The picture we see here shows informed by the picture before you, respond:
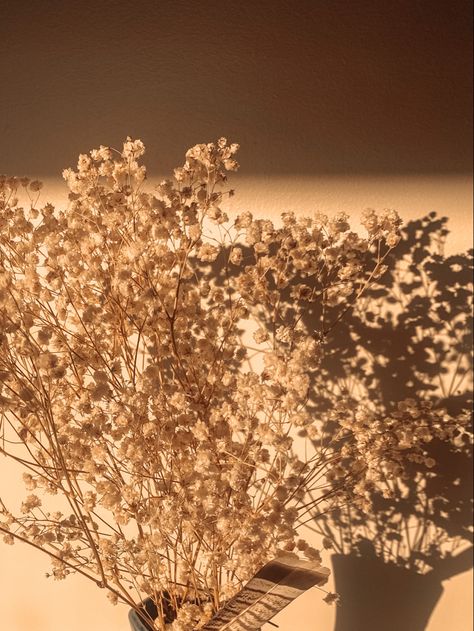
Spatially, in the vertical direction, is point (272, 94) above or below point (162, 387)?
above

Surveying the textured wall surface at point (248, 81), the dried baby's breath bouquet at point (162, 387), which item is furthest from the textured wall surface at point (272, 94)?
the dried baby's breath bouquet at point (162, 387)

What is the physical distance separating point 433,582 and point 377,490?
249mm

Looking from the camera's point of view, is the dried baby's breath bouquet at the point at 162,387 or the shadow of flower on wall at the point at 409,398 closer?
the dried baby's breath bouquet at the point at 162,387

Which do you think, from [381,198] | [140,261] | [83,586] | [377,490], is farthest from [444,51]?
[83,586]

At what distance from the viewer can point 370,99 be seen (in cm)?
145

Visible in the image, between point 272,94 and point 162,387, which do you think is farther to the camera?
point 272,94

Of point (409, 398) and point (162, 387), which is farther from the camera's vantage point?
point (409, 398)

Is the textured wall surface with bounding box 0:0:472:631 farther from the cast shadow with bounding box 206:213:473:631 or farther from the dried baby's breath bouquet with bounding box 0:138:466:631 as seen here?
the dried baby's breath bouquet with bounding box 0:138:466:631

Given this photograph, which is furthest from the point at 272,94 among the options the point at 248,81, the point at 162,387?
the point at 162,387

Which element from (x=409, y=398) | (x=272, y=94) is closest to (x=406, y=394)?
(x=409, y=398)

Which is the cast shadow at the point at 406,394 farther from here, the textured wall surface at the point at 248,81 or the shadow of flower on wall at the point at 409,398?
the textured wall surface at the point at 248,81

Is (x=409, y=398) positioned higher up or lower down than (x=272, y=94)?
lower down

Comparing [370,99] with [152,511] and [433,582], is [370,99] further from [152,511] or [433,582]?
[433,582]

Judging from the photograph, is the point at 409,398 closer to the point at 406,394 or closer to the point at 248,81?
the point at 406,394
